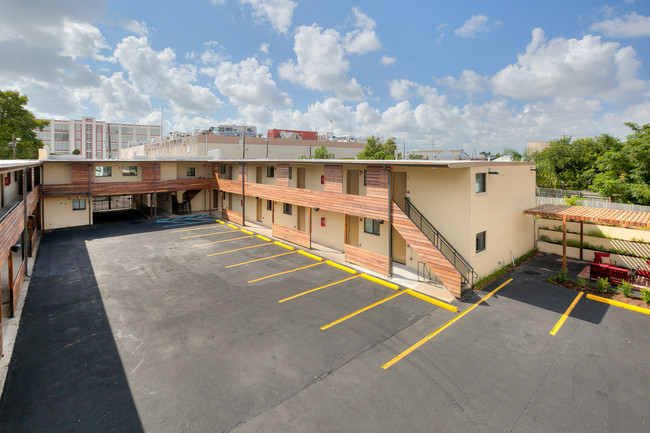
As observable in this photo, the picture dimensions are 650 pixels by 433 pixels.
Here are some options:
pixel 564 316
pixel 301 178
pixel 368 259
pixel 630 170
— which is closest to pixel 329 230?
pixel 301 178

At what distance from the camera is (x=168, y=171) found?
3384 centimetres

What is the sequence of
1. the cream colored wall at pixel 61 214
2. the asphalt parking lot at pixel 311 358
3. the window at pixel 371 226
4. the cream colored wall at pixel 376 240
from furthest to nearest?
the cream colored wall at pixel 61 214, the window at pixel 371 226, the cream colored wall at pixel 376 240, the asphalt parking lot at pixel 311 358

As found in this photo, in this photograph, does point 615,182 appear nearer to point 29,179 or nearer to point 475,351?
point 475,351

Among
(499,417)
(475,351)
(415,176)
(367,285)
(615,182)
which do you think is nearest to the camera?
(499,417)

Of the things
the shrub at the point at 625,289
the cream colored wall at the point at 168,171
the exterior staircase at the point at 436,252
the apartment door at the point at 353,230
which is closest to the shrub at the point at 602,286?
the shrub at the point at 625,289

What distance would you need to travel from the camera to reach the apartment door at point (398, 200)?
17.7 metres

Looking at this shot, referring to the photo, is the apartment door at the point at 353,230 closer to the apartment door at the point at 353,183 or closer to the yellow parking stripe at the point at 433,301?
the apartment door at the point at 353,183

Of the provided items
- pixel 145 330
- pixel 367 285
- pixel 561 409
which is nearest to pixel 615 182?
pixel 367 285

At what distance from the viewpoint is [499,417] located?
24.7 feet

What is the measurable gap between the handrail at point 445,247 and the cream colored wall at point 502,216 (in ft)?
1.32

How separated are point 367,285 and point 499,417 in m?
8.52

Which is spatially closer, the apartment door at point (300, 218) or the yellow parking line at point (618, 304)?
the yellow parking line at point (618, 304)

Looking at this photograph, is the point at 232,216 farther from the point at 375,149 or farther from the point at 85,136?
the point at 85,136

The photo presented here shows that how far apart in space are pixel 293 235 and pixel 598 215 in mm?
17185
